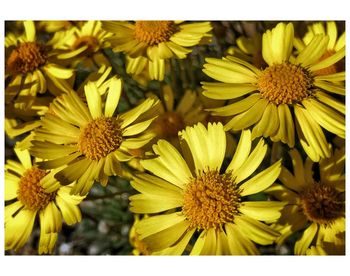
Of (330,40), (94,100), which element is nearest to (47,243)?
(94,100)

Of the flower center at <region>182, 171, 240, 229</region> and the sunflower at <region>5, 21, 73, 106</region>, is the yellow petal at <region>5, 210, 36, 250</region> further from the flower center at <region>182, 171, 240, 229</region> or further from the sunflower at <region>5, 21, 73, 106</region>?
the flower center at <region>182, 171, 240, 229</region>

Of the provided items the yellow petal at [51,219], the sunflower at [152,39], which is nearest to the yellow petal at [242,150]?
the sunflower at [152,39]

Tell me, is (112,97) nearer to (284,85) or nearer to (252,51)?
(284,85)

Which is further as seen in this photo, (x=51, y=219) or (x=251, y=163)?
(x=51, y=219)

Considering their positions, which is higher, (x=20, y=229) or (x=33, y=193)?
(x=33, y=193)

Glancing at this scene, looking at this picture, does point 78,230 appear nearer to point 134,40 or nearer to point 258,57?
point 134,40

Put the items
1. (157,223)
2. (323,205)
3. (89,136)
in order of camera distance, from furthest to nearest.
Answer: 1. (323,205)
2. (89,136)
3. (157,223)

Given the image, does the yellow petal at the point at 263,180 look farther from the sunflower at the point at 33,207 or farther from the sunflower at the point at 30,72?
the sunflower at the point at 30,72
